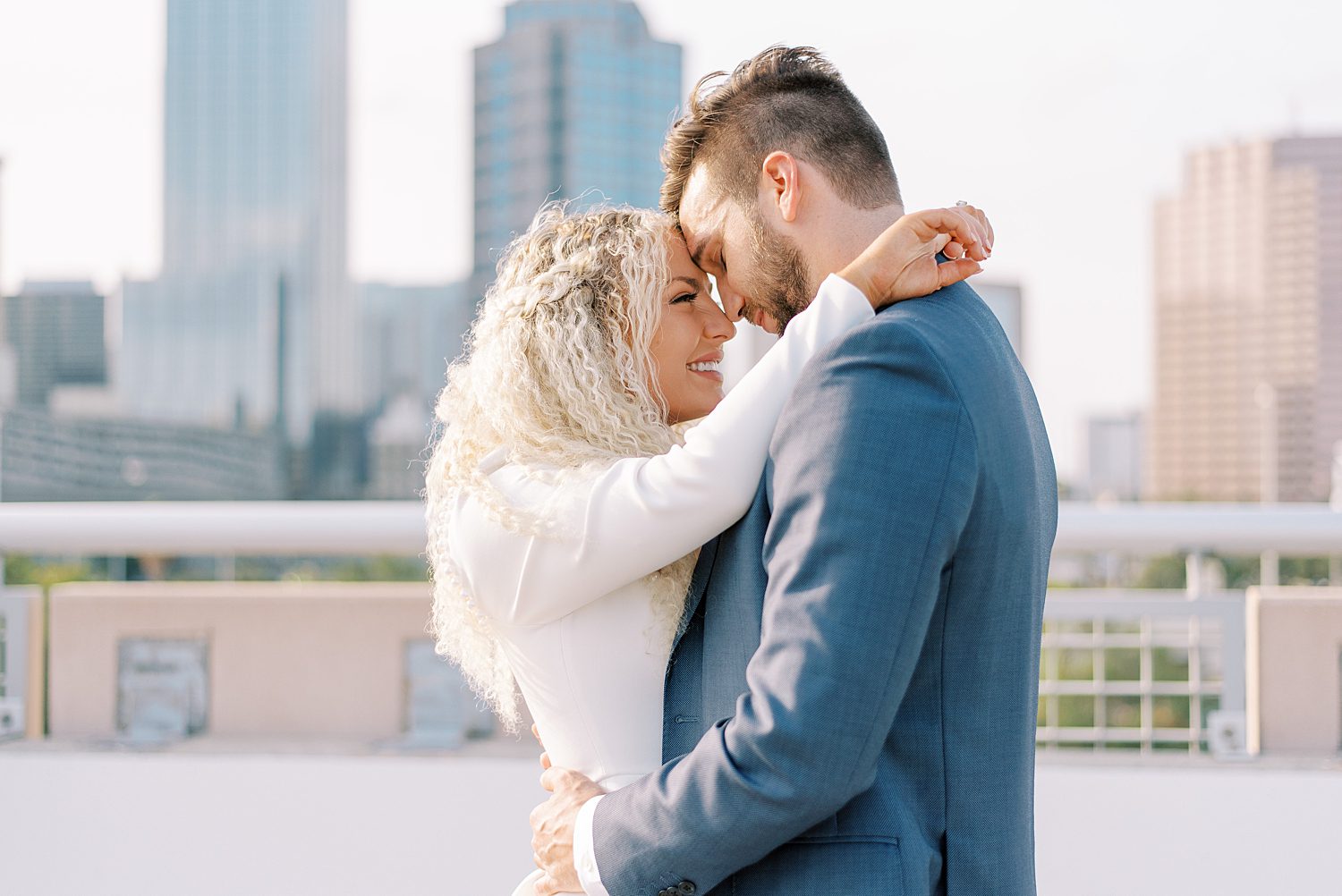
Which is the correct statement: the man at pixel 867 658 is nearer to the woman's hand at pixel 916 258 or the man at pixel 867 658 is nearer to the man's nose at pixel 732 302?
the woman's hand at pixel 916 258

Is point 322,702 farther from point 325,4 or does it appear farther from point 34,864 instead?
point 325,4

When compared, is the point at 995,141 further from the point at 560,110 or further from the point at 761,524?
the point at 761,524

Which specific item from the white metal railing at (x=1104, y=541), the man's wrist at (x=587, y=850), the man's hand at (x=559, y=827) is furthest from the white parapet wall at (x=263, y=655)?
the man's wrist at (x=587, y=850)

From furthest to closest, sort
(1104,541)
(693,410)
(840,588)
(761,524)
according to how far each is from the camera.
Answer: (1104,541), (693,410), (761,524), (840,588)

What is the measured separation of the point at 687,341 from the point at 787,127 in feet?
0.92

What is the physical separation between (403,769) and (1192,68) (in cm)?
8803

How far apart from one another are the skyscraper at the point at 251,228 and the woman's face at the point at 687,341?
82471 mm

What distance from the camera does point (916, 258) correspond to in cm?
124

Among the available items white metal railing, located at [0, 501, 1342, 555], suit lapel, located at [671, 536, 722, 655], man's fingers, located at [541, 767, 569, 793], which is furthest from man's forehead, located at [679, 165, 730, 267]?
white metal railing, located at [0, 501, 1342, 555]

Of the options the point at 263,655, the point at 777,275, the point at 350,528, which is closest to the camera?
the point at 777,275

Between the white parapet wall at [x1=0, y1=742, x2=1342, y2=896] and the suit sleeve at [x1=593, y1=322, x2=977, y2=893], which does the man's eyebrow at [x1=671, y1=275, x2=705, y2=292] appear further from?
the white parapet wall at [x1=0, y1=742, x2=1342, y2=896]

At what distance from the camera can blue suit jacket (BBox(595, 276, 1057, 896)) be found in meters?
1.05

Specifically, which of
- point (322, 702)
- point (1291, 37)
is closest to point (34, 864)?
point (322, 702)

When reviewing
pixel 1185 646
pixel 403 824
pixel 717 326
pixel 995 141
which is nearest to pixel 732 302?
pixel 717 326
